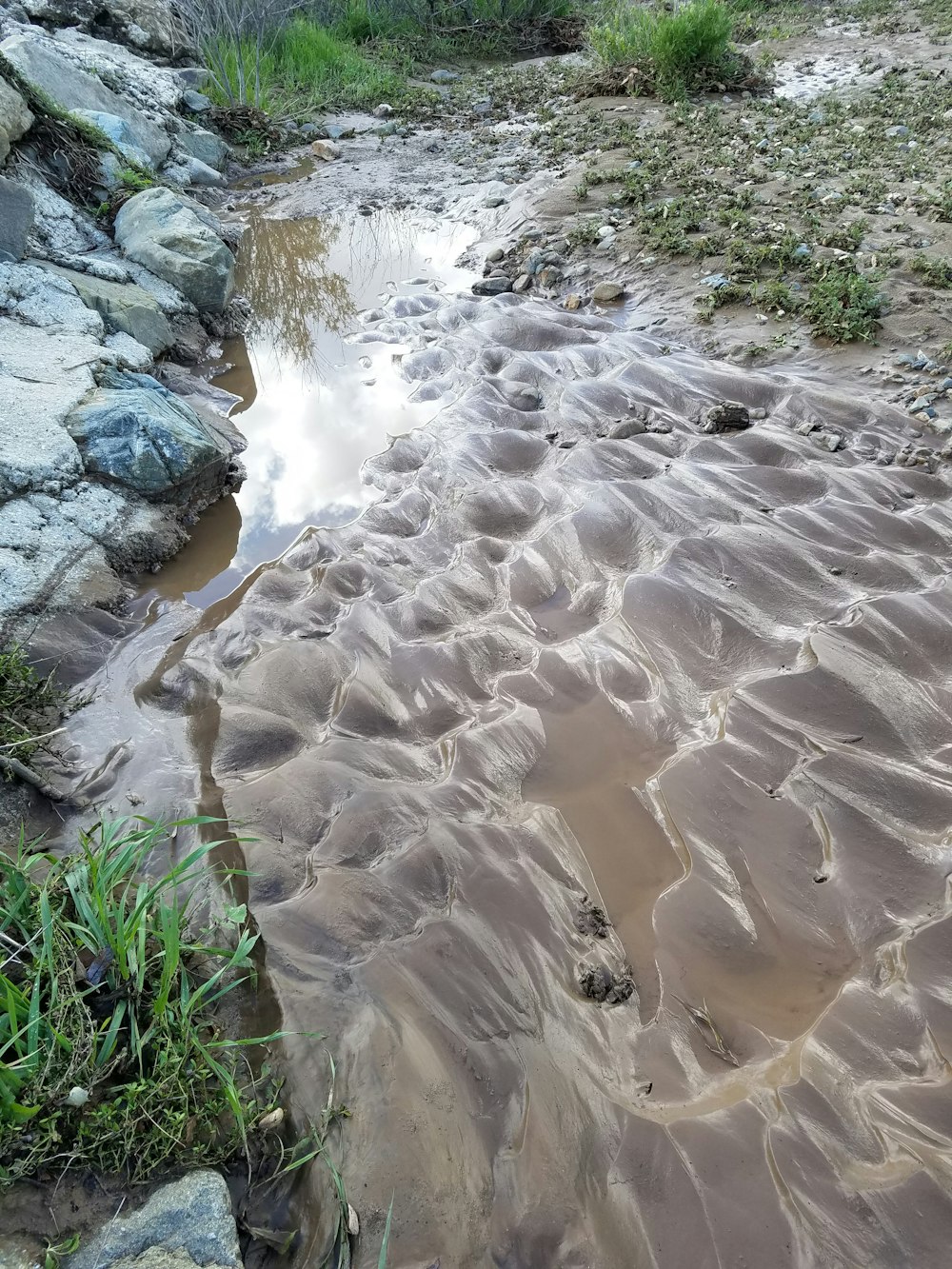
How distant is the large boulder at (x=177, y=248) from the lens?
5.84 m

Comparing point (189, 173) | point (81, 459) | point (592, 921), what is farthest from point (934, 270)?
point (189, 173)

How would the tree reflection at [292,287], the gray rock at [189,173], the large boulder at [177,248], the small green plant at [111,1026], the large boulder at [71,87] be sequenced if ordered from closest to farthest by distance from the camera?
the small green plant at [111,1026], the large boulder at [177,248], the tree reflection at [292,287], the large boulder at [71,87], the gray rock at [189,173]

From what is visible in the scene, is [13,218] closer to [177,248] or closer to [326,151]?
[177,248]

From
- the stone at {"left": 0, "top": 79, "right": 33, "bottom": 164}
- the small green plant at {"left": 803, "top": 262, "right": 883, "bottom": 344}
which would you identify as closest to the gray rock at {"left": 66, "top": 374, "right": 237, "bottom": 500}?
the stone at {"left": 0, "top": 79, "right": 33, "bottom": 164}

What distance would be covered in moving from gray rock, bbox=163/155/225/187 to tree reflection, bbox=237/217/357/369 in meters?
0.91

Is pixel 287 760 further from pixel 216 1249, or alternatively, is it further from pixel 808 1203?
pixel 808 1203

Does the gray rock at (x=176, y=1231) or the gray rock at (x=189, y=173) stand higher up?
the gray rock at (x=189, y=173)

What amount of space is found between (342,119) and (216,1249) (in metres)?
12.6

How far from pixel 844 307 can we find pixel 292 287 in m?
4.62

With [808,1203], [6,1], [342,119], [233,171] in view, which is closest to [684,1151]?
[808,1203]

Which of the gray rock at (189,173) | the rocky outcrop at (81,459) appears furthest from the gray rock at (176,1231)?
the gray rock at (189,173)

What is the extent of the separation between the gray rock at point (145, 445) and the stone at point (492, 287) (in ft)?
10.2

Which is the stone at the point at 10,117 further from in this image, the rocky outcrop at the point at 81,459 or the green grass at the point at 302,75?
the green grass at the point at 302,75

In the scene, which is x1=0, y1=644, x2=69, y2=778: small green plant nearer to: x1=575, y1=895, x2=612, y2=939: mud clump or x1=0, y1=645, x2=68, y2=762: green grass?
x1=0, y1=645, x2=68, y2=762: green grass
